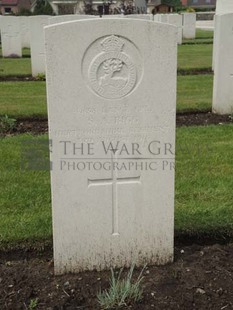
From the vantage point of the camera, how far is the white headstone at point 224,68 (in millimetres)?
7301

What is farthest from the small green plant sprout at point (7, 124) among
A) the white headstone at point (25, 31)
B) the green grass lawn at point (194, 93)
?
the white headstone at point (25, 31)

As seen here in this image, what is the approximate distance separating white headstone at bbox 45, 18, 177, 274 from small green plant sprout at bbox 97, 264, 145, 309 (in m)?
0.34

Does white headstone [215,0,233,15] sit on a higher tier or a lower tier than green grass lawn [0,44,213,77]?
higher

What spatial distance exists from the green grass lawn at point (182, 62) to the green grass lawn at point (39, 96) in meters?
1.94

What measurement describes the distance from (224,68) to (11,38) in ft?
35.2

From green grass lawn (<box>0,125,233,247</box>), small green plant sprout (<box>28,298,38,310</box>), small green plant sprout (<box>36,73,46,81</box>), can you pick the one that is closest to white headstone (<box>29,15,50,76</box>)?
small green plant sprout (<box>36,73,46,81</box>)

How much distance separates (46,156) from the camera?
566 centimetres

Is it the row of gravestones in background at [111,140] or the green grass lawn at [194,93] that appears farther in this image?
the green grass lawn at [194,93]

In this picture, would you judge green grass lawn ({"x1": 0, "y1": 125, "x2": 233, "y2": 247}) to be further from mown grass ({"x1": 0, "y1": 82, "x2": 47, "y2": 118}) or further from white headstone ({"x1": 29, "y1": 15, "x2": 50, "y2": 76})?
white headstone ({"x1": 29, "y1": 15, "x2": 50, "y2": 76})

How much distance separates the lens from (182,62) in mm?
14531

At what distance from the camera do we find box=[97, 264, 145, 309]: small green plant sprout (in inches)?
112

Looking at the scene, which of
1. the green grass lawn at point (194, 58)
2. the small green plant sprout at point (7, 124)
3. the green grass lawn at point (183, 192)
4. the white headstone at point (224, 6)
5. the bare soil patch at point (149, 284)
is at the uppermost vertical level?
the white headstone at point (224, 6)

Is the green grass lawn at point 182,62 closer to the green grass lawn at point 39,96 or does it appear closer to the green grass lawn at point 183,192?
the green grass lawn at point 39,96

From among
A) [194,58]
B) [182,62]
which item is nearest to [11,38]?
[182,62]
